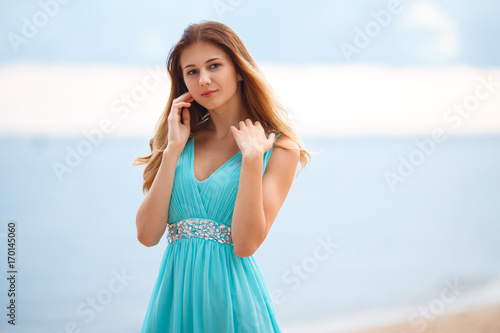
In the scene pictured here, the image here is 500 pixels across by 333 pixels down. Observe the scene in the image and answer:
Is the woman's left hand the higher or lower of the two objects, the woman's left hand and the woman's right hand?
the lower

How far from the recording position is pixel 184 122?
72.8 inches

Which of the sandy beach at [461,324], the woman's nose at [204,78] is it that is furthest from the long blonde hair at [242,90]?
the sandy beach at [461,324]

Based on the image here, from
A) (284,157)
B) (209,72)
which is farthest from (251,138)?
(209,72)

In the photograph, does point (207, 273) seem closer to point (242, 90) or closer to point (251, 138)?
point (251, 138)

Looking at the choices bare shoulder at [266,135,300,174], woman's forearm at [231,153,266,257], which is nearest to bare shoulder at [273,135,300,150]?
bare shoulder at [266,135,300,174]

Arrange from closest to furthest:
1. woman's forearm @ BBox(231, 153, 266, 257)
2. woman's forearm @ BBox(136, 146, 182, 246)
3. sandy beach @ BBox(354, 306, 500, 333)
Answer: woman's forearm @ BBox(231, 153, 266, 257) → woman's forearm @ BBox(136, 146, 182, 246) → sandy beach @ BBox(354, 306, 500, 333)

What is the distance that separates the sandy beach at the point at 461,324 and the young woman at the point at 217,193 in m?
3.70

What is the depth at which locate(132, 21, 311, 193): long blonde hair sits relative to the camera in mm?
1771

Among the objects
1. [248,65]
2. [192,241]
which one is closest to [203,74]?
[248,65]

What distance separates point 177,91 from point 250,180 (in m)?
0.51

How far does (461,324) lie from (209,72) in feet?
14.8

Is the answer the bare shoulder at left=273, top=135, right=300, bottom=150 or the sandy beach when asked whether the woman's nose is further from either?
the sandy beach

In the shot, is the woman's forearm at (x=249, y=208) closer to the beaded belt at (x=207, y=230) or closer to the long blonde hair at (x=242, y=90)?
A: the beaded belt at (x=207, y=230)

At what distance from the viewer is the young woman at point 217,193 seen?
1.63 metres
